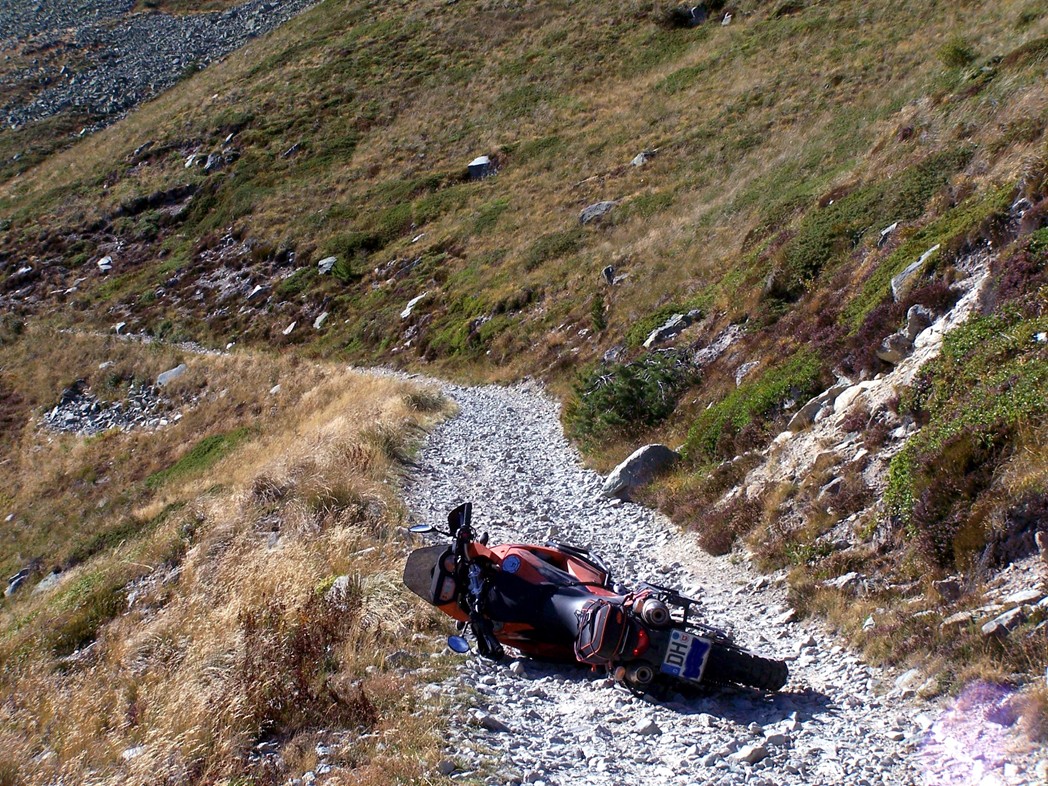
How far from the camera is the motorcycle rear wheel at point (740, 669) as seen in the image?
5.65m

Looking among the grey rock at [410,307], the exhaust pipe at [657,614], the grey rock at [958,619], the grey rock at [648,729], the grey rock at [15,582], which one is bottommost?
the grey rock at [15,582]

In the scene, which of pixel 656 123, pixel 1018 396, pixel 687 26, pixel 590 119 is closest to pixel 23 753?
pixel 1018 396

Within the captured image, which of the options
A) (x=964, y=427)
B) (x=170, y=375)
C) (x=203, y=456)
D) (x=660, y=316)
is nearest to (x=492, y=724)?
(x=964, y=427)

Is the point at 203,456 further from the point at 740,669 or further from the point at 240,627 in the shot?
the point at 740,669

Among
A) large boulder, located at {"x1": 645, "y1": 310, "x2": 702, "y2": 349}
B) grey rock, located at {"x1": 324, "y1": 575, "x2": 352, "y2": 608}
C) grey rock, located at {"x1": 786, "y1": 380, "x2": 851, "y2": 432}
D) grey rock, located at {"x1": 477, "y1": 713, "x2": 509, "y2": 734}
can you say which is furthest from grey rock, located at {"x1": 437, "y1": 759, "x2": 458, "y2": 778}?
large boulder, located at {"x1": 645, "y1": 310, "x2": 702, "y2": 349}

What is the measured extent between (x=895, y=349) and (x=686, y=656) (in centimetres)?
551

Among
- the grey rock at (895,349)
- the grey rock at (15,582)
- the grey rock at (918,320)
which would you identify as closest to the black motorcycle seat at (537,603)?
the grey rock at (895,349)

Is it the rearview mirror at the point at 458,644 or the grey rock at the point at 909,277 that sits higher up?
the grey rock at the point at 909,277

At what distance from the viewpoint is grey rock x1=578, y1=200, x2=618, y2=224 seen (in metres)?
31.3

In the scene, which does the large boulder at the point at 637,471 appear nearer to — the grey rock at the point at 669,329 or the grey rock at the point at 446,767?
the grey rock at the point at 669,329

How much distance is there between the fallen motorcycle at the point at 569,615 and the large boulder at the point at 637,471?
369 cm

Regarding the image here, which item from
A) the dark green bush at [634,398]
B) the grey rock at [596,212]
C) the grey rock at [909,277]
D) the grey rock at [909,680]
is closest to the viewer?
the grey rock at [909,680]

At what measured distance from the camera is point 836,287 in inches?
508

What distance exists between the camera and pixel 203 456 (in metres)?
23.2
